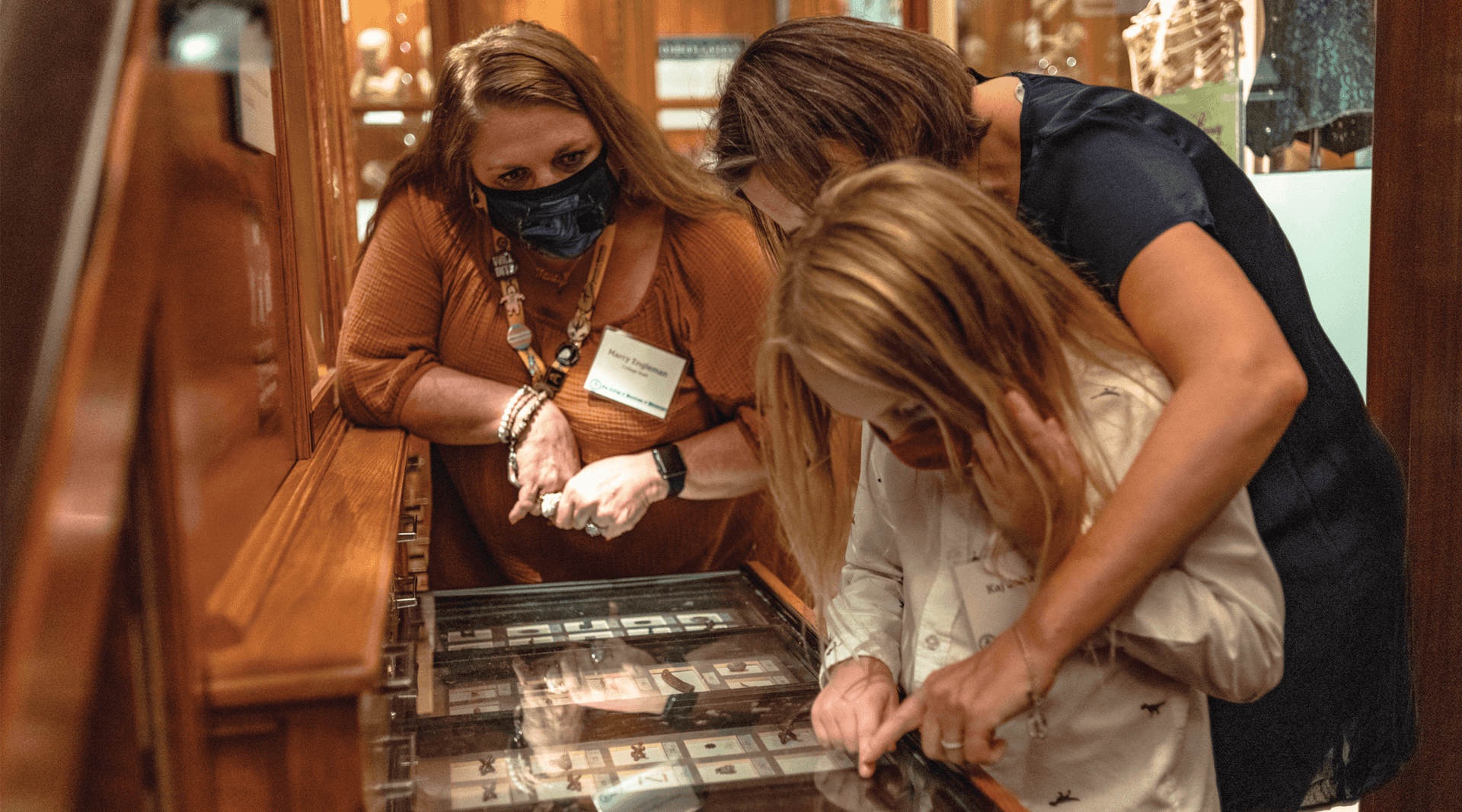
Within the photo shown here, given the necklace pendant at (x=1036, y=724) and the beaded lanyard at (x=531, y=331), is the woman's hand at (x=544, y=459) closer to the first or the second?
the beaded lanyard at (x=531, y=331)

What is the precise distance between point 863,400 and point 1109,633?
0.28m

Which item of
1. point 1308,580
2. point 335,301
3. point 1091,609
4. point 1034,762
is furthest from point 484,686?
point 335,301

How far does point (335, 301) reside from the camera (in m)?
2.37

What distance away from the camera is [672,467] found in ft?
6.04

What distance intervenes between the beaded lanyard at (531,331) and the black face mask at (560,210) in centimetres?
6

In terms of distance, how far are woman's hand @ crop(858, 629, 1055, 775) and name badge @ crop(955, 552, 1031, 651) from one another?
0.27 feet

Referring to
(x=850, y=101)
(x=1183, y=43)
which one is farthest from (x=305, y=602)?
(x=1183, y=43)

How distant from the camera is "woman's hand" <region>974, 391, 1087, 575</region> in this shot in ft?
2.94

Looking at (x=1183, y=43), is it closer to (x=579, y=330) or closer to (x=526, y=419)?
(x=579, y=330)

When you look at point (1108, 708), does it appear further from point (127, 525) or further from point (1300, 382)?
point (127, 525)

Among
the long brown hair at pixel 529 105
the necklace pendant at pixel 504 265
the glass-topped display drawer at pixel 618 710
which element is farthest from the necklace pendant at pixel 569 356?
the glass-topped display drawer at pixel 618 710

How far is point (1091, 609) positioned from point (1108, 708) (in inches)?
6.5

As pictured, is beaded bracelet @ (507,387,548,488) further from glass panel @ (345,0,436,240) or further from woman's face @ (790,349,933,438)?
glass panel @ (345,0,436,240)

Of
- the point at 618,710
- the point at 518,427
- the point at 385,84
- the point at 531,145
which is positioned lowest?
the point at 618,710
